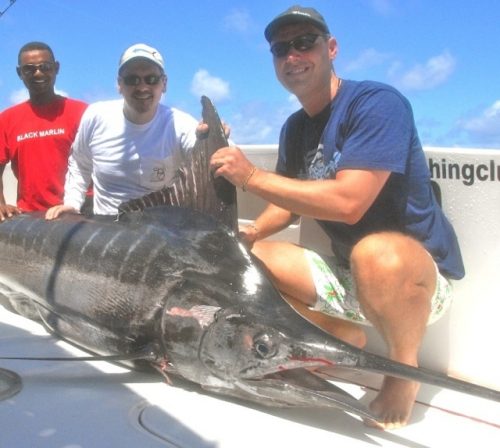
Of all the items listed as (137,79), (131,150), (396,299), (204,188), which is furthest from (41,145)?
(396,299)

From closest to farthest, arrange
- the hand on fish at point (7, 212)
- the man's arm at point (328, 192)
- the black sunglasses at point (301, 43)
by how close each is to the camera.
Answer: the man's arm at point (328, 192) → the black sunglasses at point (301, 43) → the hand on fish at point (7, 212)

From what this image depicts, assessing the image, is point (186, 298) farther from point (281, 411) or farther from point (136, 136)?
point (136, 136)

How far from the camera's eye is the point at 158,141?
3469mm

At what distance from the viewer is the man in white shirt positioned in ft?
11.1

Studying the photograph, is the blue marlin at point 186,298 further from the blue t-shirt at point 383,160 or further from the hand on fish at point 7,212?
the blue t-shirt at point 383,160

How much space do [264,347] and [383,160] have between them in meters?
0.78

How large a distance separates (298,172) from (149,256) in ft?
2.70

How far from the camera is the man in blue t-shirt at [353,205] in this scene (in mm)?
2021

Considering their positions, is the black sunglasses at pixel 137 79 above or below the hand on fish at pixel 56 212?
above

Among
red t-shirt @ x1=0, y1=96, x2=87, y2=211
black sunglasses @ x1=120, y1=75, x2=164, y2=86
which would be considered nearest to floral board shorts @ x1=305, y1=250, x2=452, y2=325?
black sunglasses @ x1=120, y1=75, x2=164, y2=86

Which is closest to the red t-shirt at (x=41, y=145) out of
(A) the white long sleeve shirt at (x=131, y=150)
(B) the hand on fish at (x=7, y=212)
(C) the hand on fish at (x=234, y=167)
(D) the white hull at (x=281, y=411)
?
(A) the white long sleeve shirt at (x=131, y=150)

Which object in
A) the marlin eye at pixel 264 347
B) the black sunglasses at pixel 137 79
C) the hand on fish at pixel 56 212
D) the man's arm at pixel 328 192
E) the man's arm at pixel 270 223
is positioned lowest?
the marlin eye at pixel 264 347

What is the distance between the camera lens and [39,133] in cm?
412

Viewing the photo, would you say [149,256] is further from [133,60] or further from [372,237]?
[133,60]
